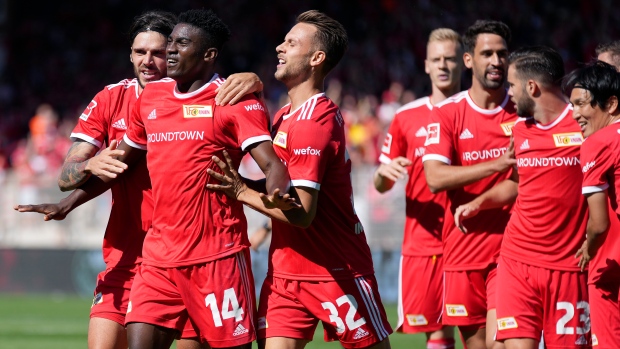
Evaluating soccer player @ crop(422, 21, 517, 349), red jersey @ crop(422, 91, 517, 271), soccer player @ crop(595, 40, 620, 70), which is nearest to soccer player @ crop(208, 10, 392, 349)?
soccer player @ crop(422, 21, 517, 349)

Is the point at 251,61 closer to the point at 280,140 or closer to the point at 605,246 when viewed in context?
the point at 280,140

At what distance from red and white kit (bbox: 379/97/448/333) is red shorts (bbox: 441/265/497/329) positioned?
683mm

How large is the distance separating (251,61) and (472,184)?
1816 cm

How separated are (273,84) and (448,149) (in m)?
16.0

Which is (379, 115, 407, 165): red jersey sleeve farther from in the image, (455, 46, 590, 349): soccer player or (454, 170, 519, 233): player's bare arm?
(455, 46, 590, 349): soccer player

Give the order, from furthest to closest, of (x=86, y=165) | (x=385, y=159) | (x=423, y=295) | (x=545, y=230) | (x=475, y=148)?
(x=385, y=159) → (x=423, y=295) → (x=475, y=148) → (x=545, y=230) → (x=86, y=165)

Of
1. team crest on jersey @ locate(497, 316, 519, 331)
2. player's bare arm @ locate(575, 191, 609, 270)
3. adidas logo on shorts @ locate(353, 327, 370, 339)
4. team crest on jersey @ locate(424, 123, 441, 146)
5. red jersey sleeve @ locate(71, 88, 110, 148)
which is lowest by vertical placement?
team crest on jersey @ locate(497, 316, 519, 331)

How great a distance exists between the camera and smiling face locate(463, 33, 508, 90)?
814 cm

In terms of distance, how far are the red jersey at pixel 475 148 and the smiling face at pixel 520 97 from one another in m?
0.56

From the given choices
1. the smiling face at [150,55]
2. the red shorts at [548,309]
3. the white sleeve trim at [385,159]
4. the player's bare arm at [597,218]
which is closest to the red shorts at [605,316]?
the player's bare arm at [597,218]

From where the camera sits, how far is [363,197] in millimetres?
17391

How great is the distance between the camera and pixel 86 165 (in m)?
6.75

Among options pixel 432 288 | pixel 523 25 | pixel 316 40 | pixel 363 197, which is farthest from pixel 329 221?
pixel 523 25

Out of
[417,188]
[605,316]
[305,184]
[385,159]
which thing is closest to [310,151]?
[305,184]
